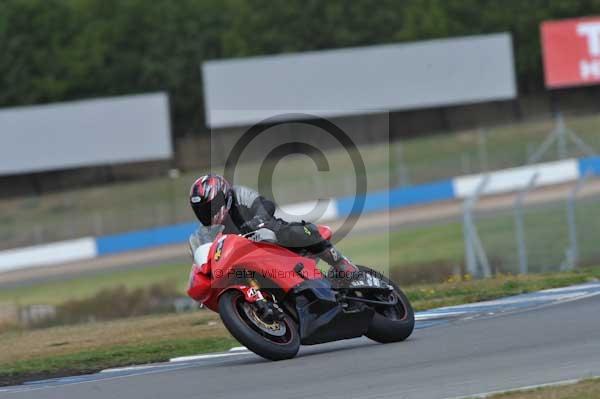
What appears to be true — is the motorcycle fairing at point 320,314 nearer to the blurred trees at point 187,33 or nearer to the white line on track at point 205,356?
the white line on track at point 205,356

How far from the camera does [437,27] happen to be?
163 ft

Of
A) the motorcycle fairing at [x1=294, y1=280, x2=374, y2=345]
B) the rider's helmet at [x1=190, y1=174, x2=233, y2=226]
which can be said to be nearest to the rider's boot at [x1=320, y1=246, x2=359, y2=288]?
the motorcycle fairing at [x1=294, y1=280, x2=374, y2=345]

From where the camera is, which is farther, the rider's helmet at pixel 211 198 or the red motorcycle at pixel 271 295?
the rider's helmet at pixel 211 198

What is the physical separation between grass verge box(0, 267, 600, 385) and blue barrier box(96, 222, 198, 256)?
19366 mm

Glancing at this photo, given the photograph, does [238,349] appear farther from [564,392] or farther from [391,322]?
[564,392]

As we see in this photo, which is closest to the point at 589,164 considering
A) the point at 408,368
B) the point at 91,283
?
the point at 91,283

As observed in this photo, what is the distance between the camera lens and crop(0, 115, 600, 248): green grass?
108ft

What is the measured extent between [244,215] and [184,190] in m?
24.7

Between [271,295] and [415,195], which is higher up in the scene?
[271,295]

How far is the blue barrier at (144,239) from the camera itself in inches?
1315

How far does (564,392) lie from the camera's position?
6.40 metres

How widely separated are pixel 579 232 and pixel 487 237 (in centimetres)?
195

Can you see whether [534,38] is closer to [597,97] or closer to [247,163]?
[597,97]

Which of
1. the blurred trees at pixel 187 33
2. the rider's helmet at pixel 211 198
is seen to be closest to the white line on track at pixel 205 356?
the rider's helmet at pixel 211 198
